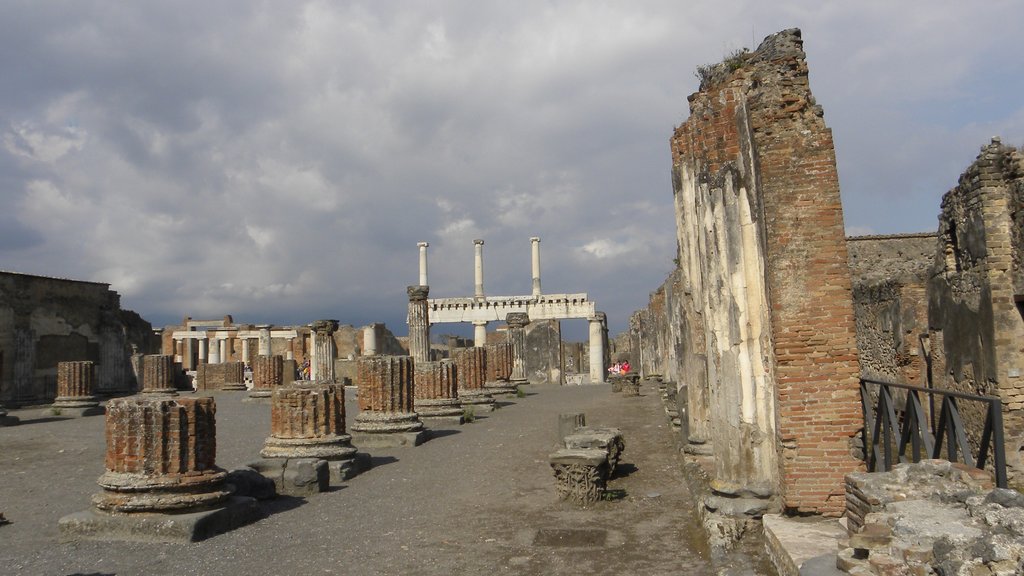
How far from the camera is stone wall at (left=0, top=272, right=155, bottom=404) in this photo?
25.3 m

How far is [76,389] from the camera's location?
21844 mm

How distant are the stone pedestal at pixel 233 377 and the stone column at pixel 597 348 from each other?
51.3 ft

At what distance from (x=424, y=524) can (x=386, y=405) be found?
21.9 ft

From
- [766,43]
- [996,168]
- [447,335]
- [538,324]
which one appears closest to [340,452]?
[766,43]

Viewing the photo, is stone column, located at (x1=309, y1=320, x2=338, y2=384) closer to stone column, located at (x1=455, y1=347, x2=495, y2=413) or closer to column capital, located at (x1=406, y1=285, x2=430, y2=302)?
column capital, located at (x1=406, y1=285, x2=430, y2=302)

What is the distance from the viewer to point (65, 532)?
7.24m

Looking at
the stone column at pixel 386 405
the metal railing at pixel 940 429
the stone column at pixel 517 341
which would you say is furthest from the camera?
the stone column at pixel 517 341

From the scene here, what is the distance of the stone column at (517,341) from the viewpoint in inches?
1212

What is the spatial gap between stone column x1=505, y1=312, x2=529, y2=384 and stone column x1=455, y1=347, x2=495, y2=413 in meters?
8.90

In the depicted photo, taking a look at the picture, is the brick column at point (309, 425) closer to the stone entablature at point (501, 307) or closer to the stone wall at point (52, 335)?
the stone wall at point (52, 335)

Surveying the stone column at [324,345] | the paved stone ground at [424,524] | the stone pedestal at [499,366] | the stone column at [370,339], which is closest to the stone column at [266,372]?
the stone column at [324,345]

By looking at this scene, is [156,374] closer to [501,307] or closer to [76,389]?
[76,389]

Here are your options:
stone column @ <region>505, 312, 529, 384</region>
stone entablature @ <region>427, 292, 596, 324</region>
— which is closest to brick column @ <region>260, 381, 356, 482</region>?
stone column @ <region>505, 312, 529, 384</region>

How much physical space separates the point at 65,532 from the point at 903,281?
40.6 ft
